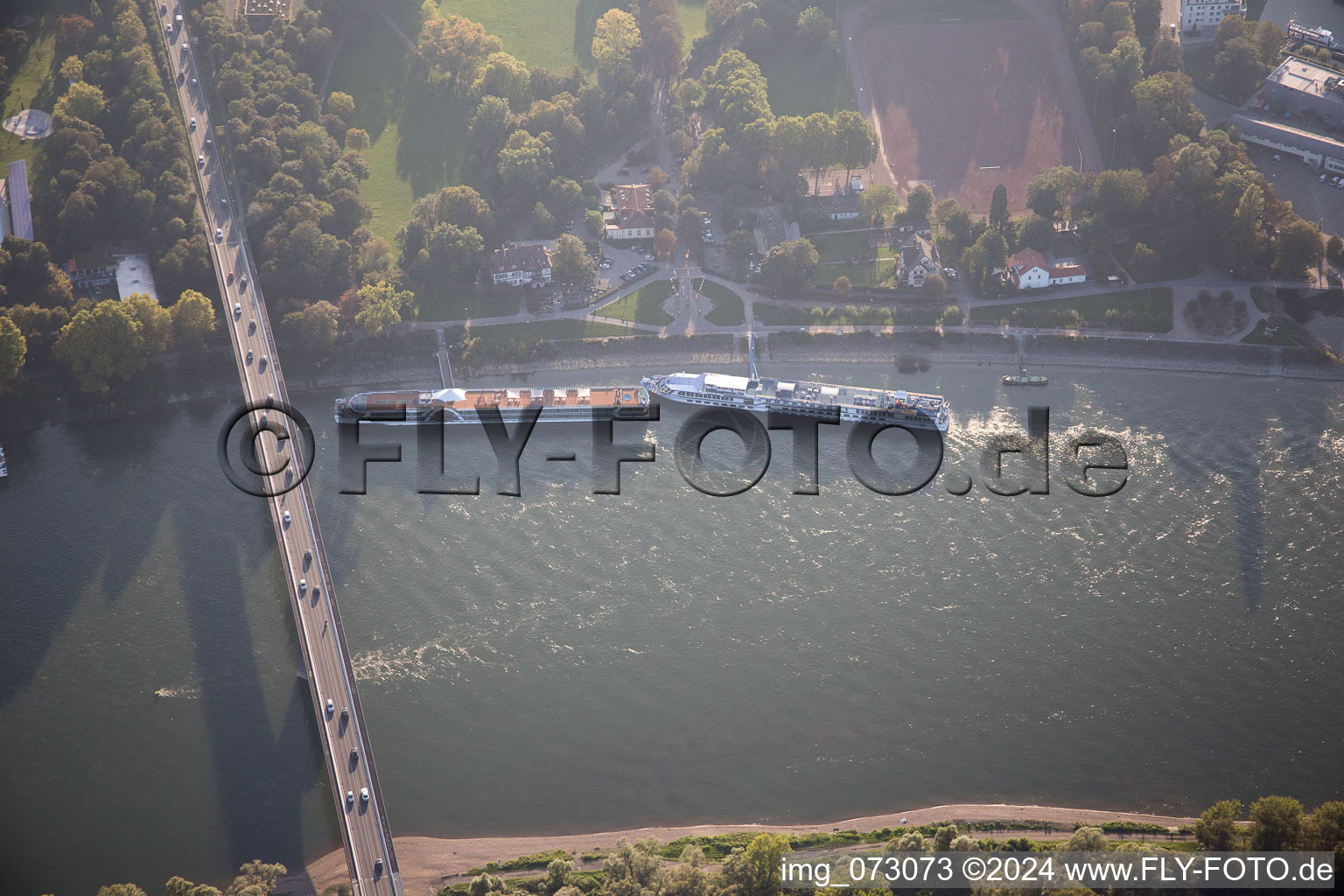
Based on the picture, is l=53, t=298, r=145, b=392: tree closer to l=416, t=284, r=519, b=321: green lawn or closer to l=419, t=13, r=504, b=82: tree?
l=416, t=284, r=519, b=321: green lawn

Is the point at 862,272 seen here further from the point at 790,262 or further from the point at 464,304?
the point at 464,304

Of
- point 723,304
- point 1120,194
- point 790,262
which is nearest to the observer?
point 790,262

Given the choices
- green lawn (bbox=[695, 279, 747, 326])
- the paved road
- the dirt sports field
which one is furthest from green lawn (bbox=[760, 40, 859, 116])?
the paved road

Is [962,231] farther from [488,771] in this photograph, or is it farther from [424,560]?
[488,771]

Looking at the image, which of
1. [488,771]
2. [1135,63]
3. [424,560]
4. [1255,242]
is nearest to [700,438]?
[424,560]

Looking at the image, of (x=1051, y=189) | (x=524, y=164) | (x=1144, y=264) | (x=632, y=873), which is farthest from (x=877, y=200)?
(x=632, y=873)

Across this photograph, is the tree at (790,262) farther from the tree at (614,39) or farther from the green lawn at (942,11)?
the green lawn at (942,11)

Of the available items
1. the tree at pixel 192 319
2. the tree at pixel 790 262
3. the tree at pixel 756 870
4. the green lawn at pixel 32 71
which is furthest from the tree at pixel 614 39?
the tree at pixel 756 870
